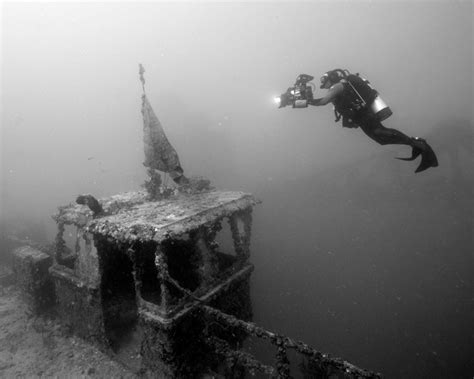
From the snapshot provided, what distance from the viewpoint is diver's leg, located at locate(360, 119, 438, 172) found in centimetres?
479

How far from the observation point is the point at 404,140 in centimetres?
482

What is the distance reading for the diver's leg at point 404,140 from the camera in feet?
15.7

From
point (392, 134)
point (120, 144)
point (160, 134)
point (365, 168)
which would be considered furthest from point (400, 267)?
point (120, 144)

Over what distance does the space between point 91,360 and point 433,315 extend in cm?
1713

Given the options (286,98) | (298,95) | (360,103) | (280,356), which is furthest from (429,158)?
(280,356)

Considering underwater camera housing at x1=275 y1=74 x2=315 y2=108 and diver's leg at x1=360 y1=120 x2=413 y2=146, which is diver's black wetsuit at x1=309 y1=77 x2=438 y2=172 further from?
underwater camera housing at x1=275 y1=74 x2=315 y2=108

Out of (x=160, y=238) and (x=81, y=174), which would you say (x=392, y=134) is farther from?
(x=81, y=174)

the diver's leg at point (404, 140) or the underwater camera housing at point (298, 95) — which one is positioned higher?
the underwater camera housing at point (298, 95)

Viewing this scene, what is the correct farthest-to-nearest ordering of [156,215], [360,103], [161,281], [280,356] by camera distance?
[156,215]
[360,103]
[161,281]
[280,356]

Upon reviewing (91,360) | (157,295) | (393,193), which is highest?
(157,295)

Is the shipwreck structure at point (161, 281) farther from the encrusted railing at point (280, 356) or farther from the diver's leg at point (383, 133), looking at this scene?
the diver's leg at point (383, 133)

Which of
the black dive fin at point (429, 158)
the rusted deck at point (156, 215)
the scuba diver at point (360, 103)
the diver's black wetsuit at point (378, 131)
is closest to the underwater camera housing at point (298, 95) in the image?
the scuba diver at point (360, 103)

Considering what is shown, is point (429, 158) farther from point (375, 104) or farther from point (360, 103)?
point (360, 103)

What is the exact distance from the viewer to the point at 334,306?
1745 cm
